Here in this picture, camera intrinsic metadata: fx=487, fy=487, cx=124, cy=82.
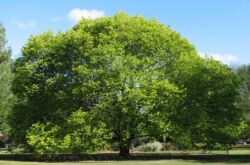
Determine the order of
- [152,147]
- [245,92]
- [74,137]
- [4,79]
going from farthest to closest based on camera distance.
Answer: [245,92] → [152,147] → [4,79] → [74,137]

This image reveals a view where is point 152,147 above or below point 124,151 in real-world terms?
above

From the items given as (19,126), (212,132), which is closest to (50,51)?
(19,126)

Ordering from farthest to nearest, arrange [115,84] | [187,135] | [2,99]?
[2,99], [187,135], [115,84]

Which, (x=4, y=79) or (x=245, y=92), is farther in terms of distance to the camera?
(x=245, y=92)

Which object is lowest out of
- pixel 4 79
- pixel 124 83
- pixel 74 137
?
pixel 74 137

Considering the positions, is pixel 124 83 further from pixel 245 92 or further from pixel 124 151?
pixel 245 92

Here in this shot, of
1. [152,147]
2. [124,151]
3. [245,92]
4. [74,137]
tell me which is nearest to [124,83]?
[74,137]

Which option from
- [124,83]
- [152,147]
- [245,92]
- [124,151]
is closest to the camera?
[124,83]

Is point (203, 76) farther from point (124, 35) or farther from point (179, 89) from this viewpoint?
point (124, 35)

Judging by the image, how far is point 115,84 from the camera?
43188 mm

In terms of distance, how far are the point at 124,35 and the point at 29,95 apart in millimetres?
10893

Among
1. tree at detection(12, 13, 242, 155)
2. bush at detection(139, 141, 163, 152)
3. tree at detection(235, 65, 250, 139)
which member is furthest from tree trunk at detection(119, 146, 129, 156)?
tree at detection(235, 65, 250, 139)

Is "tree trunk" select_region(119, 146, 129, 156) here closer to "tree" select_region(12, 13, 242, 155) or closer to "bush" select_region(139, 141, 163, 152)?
"tree" select_region(12, 13, 242, 155)

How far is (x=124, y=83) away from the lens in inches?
1725
